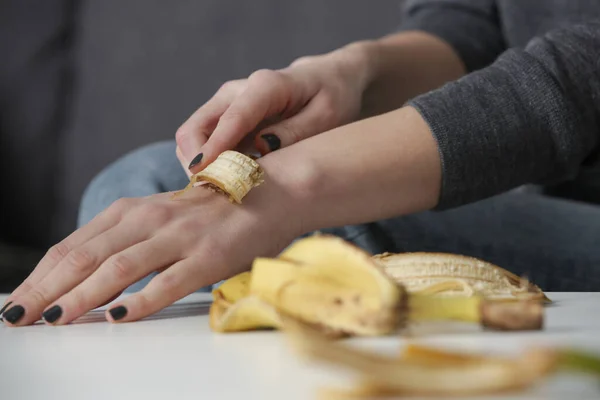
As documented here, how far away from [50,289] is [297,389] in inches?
9.2

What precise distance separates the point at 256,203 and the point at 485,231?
0.28 meters

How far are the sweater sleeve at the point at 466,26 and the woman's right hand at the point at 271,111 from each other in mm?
296

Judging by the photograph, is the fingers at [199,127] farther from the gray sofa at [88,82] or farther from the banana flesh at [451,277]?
the gray sofa at [88,82]

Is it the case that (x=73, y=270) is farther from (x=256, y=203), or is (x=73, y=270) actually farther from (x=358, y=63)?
(x=358, y=63)

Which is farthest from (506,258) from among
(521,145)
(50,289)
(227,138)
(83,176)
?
(83,176)

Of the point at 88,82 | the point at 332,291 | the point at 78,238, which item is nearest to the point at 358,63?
the point at 78,238

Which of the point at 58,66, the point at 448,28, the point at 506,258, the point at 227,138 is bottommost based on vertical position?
the point at 506,258

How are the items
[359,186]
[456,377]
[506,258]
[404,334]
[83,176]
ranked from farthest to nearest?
[83,176] → [506,258] → [359,186] → [404,334] → [456,377]

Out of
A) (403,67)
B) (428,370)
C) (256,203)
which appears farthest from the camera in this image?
(403,67)

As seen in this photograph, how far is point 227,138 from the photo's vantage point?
501 millimetres

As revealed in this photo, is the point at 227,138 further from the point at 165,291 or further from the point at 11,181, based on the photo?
the point at 11,181

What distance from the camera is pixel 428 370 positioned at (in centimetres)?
20

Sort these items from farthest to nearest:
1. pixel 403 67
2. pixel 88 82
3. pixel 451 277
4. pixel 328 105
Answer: pixel 88 82, pixel 403 67, pixel 328 105, pixel 451 277

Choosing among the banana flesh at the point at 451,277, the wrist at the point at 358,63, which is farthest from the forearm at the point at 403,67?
the banana flesh at the point at 451,277
